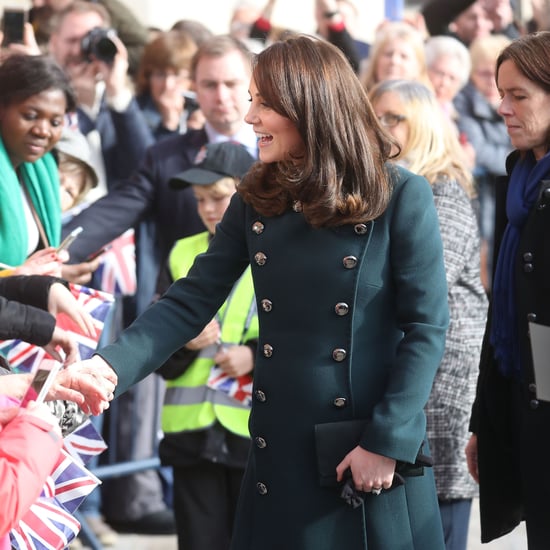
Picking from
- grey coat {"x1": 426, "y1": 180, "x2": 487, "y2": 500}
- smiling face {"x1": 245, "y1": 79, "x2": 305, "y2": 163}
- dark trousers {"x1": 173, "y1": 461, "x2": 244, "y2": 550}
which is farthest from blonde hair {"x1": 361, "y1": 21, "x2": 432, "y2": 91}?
smiling face {"x1": 245, "y1": 79, "x2": 305, "y2": 163}

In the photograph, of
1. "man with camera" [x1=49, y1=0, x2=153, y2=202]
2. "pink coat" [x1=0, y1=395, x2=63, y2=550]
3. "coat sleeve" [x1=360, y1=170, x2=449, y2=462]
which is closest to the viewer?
"pink coat" [x1=0, y1=395, x2=63, y2=550]

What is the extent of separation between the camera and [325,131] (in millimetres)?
2801

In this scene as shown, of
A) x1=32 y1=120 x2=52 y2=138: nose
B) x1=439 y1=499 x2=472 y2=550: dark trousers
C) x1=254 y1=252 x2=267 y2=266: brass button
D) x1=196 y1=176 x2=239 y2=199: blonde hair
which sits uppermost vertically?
x1=32 y1=120 x2=52 y2=138: nose

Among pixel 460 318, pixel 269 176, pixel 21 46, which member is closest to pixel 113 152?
pixel 21 46

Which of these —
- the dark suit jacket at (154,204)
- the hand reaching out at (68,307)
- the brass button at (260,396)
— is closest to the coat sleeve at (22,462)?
the brass button at (260,396)

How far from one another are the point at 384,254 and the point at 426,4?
5.60 metres

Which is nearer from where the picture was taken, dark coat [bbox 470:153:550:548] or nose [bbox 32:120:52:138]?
dark coat [bbox 470:153:550:548]

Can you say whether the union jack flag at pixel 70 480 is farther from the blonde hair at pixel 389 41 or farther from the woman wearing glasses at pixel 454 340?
the blonde hair at pixel 389 41

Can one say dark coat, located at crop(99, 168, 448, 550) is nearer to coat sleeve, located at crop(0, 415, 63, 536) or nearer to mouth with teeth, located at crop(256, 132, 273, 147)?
mouth with teeth, located at crop(256, 132, 273, 147)

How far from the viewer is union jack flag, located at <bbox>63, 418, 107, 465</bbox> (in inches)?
131

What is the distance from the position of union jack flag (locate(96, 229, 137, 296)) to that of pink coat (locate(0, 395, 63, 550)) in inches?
104

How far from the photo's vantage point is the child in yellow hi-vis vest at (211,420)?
155 inches

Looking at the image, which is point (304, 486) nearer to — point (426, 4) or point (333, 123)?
→ point (333, 123)

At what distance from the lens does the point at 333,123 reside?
2.80m
